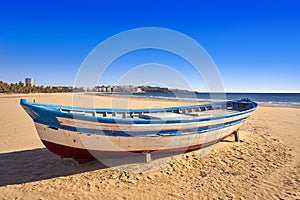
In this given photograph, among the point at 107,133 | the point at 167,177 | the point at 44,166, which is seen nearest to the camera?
the point at 107,133

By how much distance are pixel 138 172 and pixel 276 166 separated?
3.28 meters

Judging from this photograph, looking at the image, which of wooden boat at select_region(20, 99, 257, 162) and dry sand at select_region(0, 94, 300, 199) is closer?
dry sand at select_region(0, 94, 300, 199)

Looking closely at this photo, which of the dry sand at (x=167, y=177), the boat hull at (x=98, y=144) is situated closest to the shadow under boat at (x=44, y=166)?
the dry sand at (x=167, y=177)

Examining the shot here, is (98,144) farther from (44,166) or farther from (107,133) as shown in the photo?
(44,166)

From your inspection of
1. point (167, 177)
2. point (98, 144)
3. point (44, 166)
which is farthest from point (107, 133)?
point (44, 166)

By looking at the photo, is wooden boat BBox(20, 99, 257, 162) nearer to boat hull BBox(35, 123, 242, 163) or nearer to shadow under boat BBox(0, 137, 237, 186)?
boat hull BBox(35, 123, 242, 163)

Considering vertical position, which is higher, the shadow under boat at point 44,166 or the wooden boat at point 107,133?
the wooden boat at point 107,133

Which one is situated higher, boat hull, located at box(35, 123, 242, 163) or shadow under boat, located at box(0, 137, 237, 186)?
Result: boat hull, located at box(35, 123, 242, 163)

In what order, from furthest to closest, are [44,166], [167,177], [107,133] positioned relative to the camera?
1. [44,166]
2. [167,177]
3. [107,133]

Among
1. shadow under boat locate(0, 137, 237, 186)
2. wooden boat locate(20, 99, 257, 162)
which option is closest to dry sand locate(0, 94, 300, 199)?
shadow under boat locate(0, 137, 237, 186)

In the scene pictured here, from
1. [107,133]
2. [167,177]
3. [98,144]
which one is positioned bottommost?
[167,177]

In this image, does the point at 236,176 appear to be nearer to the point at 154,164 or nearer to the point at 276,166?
the point at 276,166

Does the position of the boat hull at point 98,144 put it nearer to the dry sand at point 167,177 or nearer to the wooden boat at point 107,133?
the wooden boat at point 107,133

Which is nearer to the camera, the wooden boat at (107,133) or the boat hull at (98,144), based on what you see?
the wooden boat at (107,133)
